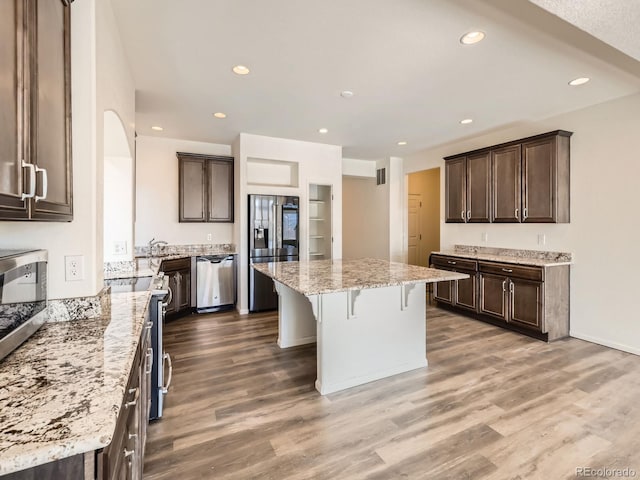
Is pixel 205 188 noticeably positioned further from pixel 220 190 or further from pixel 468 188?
pixel 468 188

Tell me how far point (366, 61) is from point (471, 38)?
2.62ft

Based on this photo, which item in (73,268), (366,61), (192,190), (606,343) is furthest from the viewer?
(192,190)

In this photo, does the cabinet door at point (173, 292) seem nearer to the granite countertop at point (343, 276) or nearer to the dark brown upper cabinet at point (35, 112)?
the granite countertop at point (343, 276)

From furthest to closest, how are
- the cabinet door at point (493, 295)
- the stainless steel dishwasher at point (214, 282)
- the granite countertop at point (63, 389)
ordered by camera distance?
the stainless steel dishwasher at point (214, 282) < the cabinet door at point (493, 295) < the granite countertop at point (63, 389)

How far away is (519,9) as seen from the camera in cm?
201

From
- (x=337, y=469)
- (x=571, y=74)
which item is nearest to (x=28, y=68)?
(x=337, y=469)

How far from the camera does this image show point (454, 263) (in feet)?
15.5

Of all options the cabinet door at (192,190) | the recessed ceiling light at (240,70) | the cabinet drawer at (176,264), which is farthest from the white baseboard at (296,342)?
the recessed ceiling light at (240,70)

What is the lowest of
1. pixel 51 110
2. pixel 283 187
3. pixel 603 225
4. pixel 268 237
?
pixel 268 237

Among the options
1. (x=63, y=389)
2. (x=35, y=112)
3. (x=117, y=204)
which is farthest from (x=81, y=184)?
(x=117, y=204)

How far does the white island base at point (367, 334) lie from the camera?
8.54ft

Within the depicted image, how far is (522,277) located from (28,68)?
14.8 ft

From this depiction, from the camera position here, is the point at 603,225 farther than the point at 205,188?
No

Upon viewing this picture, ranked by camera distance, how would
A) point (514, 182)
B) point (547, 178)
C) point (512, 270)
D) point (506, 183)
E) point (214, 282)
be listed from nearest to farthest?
point (547, 178), point (512, 270), point (514, 182), point (506, 183), point (214, 282)
